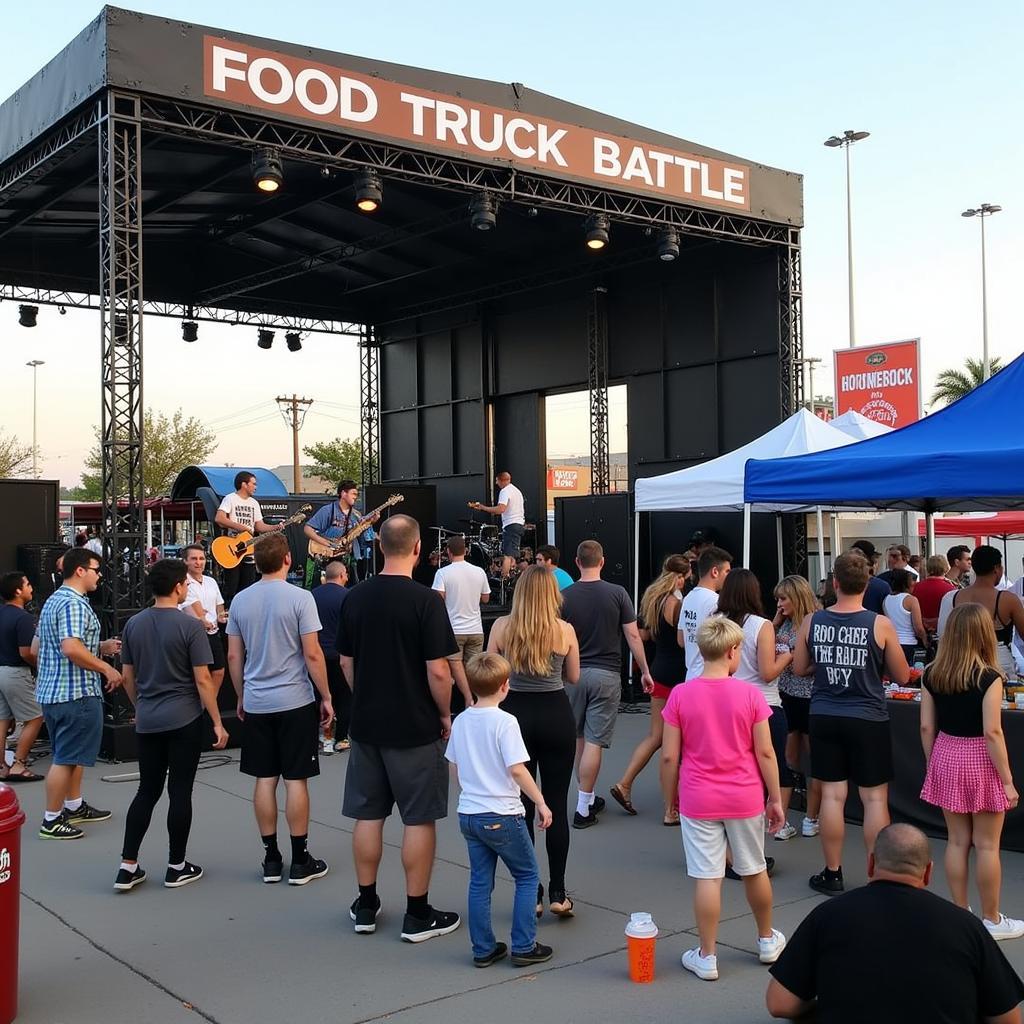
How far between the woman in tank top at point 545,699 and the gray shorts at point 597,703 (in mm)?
1747

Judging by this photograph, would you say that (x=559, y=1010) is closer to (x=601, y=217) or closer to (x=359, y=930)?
(x=359, y=930)

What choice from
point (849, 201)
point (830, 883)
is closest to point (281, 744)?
point (830, 883)

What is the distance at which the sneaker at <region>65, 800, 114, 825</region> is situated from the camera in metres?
7.07

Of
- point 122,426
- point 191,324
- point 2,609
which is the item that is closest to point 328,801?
point 2,609

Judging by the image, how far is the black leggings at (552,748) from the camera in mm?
4957

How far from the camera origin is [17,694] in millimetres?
7969

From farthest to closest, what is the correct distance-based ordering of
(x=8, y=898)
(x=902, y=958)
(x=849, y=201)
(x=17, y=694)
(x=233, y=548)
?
1. (x=849, y=201)
2. (x=233, y=548)
3. (x=17, y=694)
4. (x=8, y=898)
5. (x=902, y=958)

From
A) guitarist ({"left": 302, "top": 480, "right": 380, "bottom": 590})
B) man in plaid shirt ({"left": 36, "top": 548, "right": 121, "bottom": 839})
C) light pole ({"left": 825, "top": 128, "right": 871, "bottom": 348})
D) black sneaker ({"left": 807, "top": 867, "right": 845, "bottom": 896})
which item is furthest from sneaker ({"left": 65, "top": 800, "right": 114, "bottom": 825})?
light pole ({"left": 825, "top": 128, "right": 871, "bottom": 348})

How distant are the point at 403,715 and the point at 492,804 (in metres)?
0.66

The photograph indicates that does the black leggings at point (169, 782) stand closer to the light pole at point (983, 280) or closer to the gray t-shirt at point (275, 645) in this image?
the gray t-shirt at point (275, 645)

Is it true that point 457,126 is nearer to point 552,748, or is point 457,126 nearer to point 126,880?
point 552,748

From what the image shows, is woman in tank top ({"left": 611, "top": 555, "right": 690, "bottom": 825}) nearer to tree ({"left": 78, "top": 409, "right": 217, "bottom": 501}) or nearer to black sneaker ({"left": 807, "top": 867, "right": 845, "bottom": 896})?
black sneaker ({"left": 807, "top": 867, "right": 845, "bottom": 896})

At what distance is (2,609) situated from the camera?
7.93 m

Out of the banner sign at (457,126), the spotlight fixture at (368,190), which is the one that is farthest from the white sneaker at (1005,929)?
the banner sign at (457,126)
